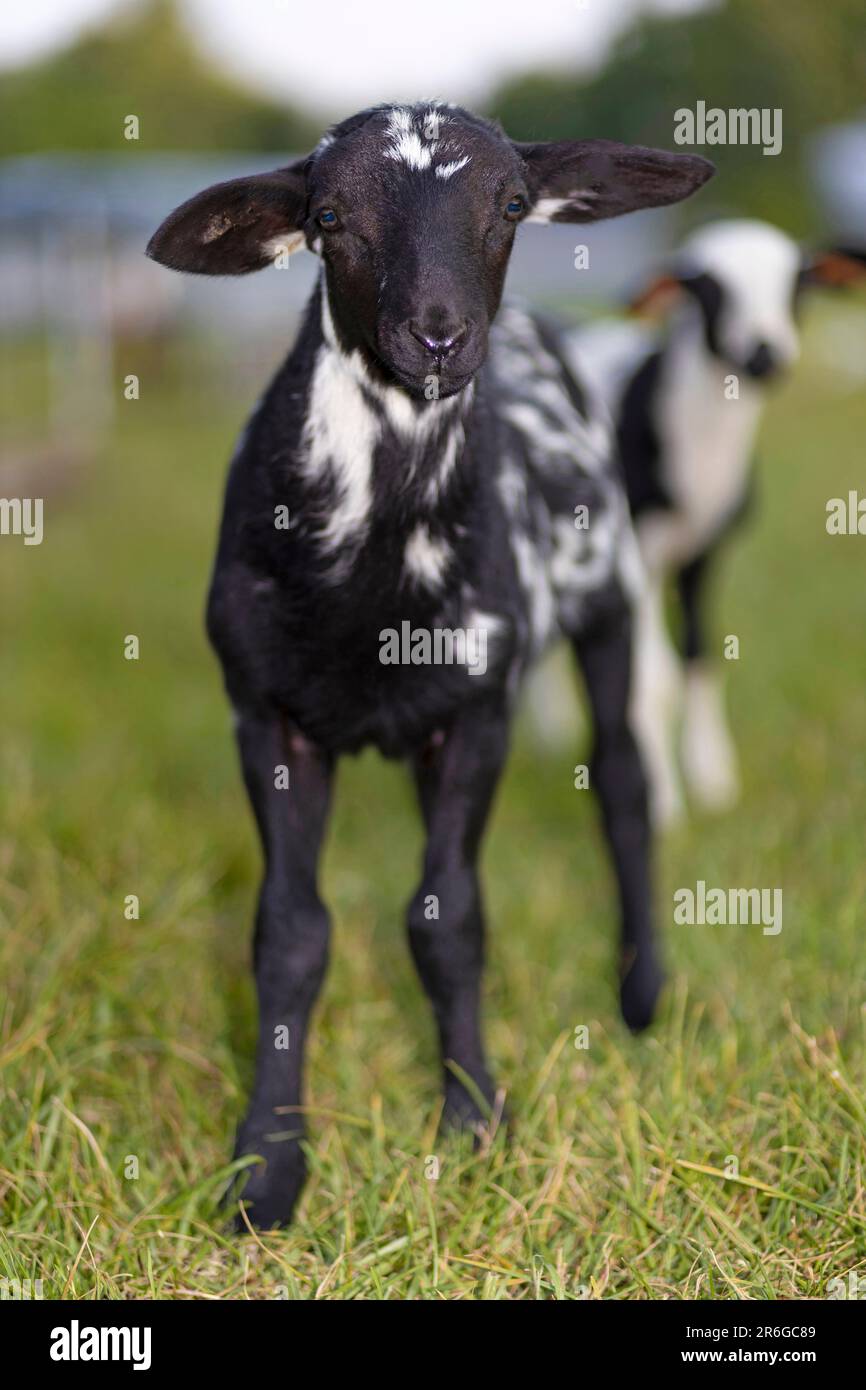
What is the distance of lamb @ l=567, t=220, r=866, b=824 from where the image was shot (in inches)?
234

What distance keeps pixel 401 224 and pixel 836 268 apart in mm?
3341

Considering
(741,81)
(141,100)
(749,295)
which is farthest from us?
(141,100)

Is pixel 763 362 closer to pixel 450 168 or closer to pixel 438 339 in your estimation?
pixel 450 168

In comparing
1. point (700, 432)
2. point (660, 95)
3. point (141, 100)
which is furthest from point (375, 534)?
point (141, 100)

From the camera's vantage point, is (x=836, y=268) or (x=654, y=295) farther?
(x=654, y=295)

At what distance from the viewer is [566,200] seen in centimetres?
356

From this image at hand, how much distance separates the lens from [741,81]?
24.5m

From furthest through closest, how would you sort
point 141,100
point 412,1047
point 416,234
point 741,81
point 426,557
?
point 141,100 → point 741,81 → point 412,1047 → point 426,557 → point 416,234

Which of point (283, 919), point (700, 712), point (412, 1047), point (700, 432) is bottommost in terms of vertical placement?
point (412, 1047)

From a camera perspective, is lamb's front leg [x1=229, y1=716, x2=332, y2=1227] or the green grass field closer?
the green grass field

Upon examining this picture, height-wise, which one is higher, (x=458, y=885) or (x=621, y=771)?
(x=621, y=771)

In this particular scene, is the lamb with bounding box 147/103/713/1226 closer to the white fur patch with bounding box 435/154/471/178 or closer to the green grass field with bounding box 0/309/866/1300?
the white fur patch with bounding box 435/154/471/178

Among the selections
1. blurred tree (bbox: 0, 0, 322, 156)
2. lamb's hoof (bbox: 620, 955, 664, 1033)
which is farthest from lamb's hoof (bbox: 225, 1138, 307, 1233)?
blurred tree (bbox: 0, 0, 322, 156)

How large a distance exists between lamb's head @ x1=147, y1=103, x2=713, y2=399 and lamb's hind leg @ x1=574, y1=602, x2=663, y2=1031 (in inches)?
58.6
